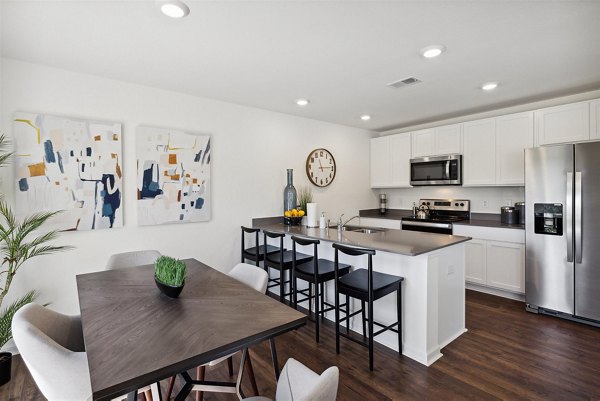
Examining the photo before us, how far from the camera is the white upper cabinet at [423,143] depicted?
15.1 feet

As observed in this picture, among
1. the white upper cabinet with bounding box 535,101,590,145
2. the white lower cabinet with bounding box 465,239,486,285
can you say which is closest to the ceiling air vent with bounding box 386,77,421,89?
the white upper cabinet with bounding box 535,101,590,145

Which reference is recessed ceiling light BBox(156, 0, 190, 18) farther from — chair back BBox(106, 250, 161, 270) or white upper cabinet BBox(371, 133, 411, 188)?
white upper cabinet BBox(371, 133, 411, 188)

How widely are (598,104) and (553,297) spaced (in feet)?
6.89

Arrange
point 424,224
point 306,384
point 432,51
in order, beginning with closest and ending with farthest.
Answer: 1. point 306,384
2. point 432,51
3. point 424,224

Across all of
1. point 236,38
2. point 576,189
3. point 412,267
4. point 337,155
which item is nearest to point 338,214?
point 337,155

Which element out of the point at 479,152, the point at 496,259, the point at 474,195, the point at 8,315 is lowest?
the point at 8,315

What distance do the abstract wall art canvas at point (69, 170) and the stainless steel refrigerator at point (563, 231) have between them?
436cm

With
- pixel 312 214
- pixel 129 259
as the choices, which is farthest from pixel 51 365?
pixel 312 214

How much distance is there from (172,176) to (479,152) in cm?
399

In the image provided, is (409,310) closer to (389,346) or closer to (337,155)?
(389,346)

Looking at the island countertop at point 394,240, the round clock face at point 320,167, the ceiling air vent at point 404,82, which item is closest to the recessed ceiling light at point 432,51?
the ceiling air vent at point 404,82

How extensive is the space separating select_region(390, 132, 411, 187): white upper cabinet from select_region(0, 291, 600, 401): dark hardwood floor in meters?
2.55

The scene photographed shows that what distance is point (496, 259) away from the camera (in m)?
3.71

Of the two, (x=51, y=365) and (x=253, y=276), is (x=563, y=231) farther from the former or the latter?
(x=51, y=365)
